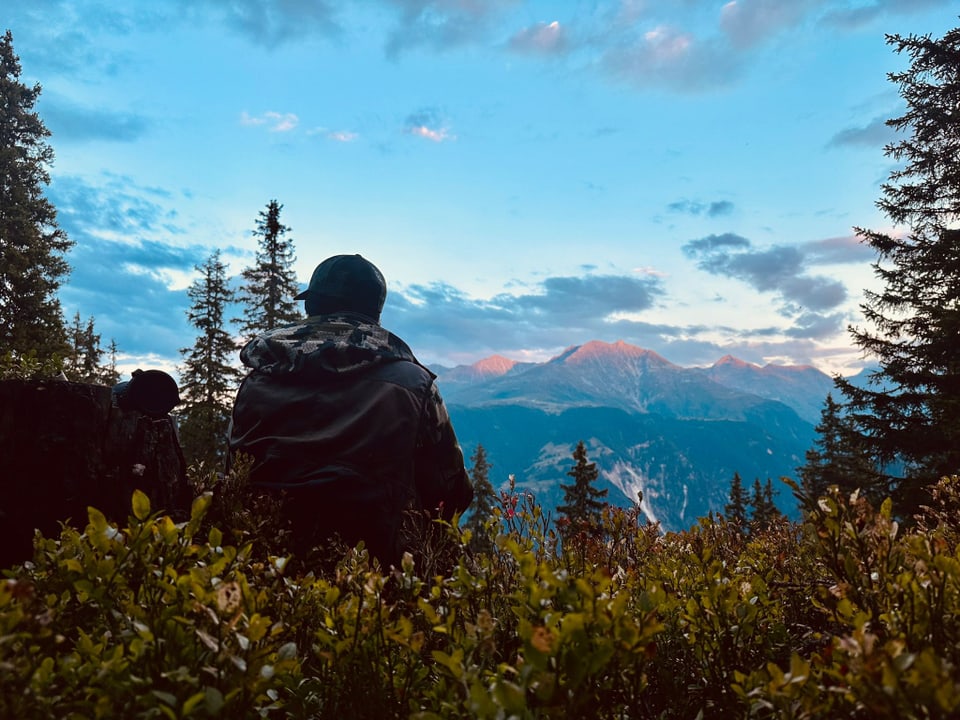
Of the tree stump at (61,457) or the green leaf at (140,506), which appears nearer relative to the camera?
the green leaf at (140,506)

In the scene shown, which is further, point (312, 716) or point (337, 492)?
point (337, 492)

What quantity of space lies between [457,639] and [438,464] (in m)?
3.38

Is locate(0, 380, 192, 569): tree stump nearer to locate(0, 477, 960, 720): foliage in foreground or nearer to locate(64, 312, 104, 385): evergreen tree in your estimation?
locate(0, 477, 960, 720): foliage in foreground

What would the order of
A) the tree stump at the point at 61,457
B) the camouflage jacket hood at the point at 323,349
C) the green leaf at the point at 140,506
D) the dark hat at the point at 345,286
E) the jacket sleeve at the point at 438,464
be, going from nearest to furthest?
the green leaf at the point at 140,506, the tree stump at the point at 61,457, the camouflage jacket hood at the point at 323,349, the jacket sleeve at the point at 438,464, the dark hat at the point at 345,286

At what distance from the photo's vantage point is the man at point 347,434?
455cm

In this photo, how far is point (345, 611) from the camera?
2094mm

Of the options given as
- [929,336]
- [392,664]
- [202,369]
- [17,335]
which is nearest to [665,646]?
[392,664]

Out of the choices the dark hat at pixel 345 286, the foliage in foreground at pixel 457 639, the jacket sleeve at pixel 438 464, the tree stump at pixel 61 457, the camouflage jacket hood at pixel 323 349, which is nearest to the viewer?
the foliage in foreground at pixel 457 639

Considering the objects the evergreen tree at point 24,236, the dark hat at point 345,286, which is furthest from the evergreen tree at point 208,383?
the dark hat at point 345,286

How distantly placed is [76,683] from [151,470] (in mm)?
2620

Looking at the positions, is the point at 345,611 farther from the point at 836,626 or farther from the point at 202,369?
the point at 202,369

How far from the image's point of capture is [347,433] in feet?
15.5

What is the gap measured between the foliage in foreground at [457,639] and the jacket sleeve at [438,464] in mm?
2324

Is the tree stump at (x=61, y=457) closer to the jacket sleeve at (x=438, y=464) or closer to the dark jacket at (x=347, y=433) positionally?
the dark jacket at (x=347, y=433)
